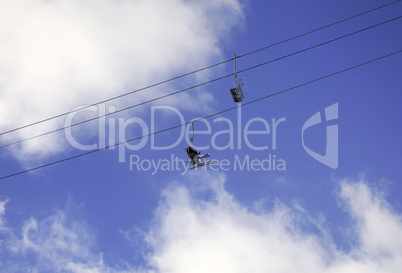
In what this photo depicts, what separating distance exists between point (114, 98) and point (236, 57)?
14.9 feet

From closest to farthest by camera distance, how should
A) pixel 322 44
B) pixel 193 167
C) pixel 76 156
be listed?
pixel 322 44, pixel 76 156, pixel 193 167

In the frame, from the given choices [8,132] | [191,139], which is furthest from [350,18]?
[8,132]

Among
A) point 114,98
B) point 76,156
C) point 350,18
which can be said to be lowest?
point 76,156

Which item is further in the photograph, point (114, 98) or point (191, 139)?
point (191, 139)

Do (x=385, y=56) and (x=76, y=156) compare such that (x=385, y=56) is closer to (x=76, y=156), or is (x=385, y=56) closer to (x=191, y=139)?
(x=191, y=139)

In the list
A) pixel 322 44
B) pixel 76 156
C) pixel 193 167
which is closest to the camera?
pixel 322 44

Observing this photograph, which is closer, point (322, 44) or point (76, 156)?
point (322, 44)

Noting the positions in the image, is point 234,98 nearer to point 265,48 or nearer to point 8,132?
point 265,48

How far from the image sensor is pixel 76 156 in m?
14.4

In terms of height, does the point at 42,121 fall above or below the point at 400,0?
below

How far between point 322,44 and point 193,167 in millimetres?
7056

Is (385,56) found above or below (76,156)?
above

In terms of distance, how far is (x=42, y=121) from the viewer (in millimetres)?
13461

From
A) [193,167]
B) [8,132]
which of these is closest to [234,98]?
[193,167]
